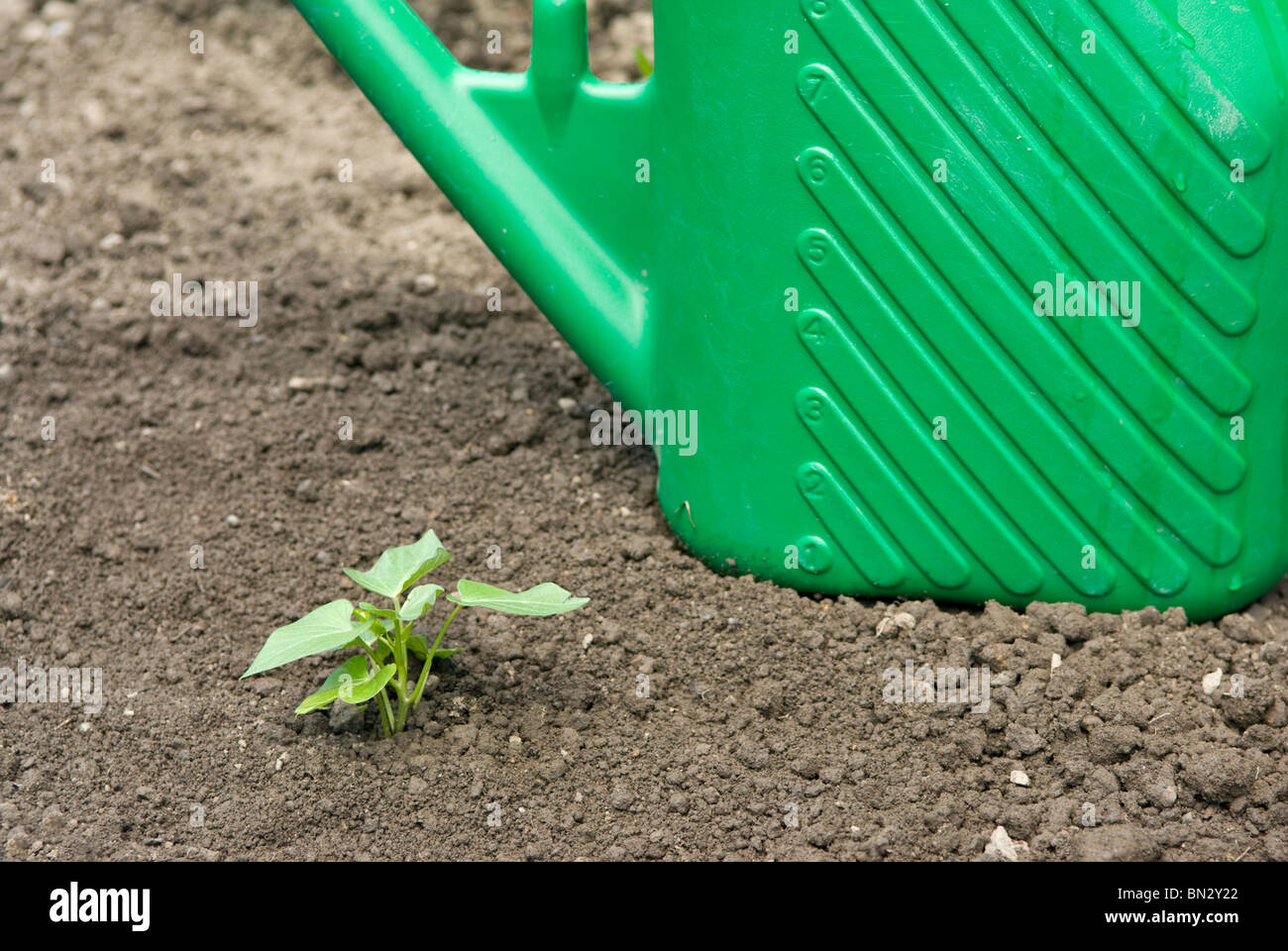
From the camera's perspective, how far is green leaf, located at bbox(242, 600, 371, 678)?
4.69 feet

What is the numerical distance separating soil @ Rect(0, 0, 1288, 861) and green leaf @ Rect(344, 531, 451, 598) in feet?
0.61

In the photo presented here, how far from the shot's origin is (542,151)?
5.91ft

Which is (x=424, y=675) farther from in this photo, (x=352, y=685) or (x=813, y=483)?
(x=813, y=483)

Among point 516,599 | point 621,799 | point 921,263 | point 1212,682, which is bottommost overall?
point 621,799

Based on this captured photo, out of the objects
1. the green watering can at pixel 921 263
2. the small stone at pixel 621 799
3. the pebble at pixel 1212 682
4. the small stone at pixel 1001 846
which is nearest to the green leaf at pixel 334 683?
the small stone at pixel 621 799

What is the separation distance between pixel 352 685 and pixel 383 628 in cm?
8

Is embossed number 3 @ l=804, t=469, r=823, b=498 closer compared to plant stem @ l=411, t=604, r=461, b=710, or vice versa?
plant stem @ l=411, t=604, r=461, b=710

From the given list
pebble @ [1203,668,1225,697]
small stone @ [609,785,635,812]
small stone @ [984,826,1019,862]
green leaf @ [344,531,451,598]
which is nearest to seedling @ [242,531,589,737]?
green leaf @ [344,531,451,598]

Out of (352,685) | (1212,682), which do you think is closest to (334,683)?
(352,685)

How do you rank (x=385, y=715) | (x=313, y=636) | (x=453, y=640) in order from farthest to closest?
(x=453, y=640) → (x=385, y=715) → (x=313, y=636)

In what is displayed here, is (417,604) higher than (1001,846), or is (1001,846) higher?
(417,604)

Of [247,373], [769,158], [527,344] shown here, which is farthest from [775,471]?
[247,373]

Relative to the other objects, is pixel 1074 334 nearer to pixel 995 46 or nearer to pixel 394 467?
pixel 995 46

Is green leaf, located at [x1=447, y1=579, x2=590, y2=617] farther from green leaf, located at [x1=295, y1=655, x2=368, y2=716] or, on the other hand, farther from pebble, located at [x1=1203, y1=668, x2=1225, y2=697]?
pebble, located at [x1=1203, y1=668, x2=1225, y2=697]
